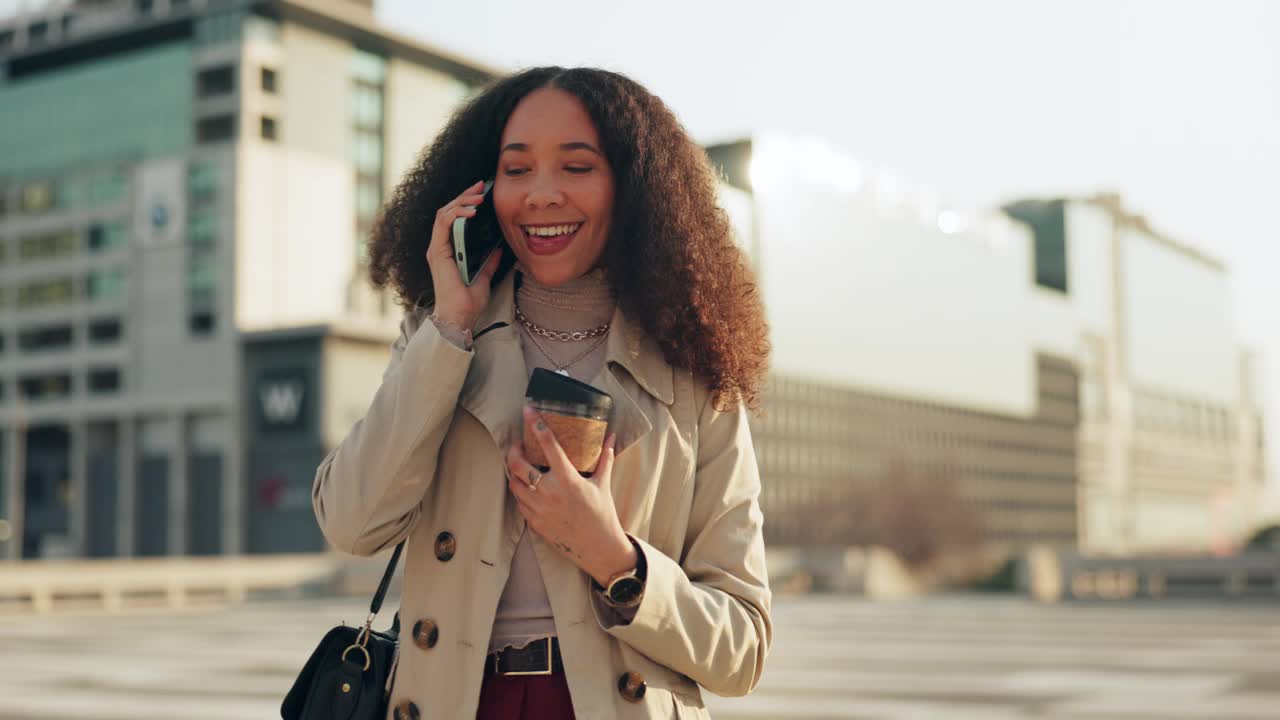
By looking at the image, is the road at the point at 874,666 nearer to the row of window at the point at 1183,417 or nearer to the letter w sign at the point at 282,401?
the letter w sign at the point at 282,401

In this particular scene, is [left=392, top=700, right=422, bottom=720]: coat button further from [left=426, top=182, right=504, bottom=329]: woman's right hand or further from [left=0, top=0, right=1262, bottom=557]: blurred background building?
[left=0, top=0, right=1262, bottom=557]: blurred background building

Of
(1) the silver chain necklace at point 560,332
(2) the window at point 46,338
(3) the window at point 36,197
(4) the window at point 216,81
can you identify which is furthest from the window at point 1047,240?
(1) the silver chain necklace at point 560,332

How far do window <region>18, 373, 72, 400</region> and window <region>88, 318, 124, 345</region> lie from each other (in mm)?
2295

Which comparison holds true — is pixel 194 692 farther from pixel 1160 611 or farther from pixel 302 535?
pixel 302 535

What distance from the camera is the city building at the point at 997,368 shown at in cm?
8288

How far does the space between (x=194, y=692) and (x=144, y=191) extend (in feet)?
198

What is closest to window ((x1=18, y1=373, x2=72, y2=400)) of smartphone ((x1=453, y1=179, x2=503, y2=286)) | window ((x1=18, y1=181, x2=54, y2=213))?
window ((x1=18, y1=181, x2=54, y2=213))

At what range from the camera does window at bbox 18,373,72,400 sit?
69.4m

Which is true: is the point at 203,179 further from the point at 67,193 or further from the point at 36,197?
the point at 36,197

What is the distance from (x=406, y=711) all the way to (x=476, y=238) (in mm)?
728

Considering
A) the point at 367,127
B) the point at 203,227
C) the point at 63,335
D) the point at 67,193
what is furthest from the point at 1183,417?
the point at 67,193

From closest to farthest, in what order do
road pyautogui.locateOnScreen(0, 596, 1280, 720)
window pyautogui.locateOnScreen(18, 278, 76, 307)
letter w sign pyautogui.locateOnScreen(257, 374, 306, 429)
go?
road pyautogui.locateOnScreen(0, 596, 1280, 720) < letter w sign pyautogui.locateOnScreen(257, 374, 306, 429) < window pyautogui.locateOnScreen(18, 278, 76, 307)

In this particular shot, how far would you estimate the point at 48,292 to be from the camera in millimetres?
71250

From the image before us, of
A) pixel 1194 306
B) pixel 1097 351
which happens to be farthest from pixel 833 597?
pixel 1194 306
